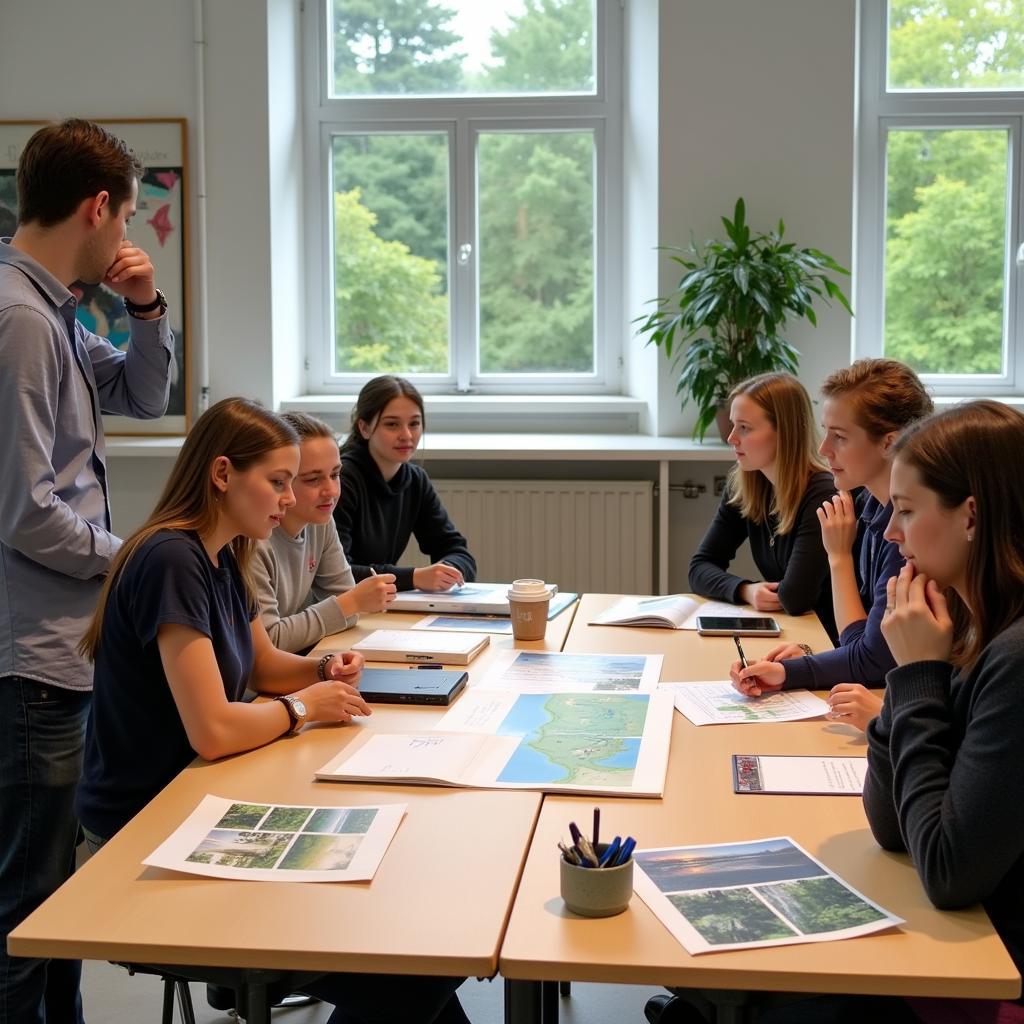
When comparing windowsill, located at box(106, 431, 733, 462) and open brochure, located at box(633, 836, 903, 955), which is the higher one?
windowsill, located at box(106, 431, 733, 462)

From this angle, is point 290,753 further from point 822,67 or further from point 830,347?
point 822,67

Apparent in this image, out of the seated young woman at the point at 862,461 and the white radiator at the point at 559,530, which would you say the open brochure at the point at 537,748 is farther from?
the white radiator at the point at 559,530

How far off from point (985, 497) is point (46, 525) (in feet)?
4.59

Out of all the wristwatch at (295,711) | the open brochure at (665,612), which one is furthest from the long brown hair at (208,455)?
the open brochure at (665,612)

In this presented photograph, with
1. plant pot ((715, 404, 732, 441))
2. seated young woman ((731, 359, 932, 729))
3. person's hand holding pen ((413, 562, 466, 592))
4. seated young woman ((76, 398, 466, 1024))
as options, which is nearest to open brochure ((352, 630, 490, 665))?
seated young woman ((76, 398, 466, 1024))

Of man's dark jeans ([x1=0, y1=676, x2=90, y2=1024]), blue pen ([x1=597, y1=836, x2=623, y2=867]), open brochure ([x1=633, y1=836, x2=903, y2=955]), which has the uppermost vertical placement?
blue pen ([x1=597, y1=836, x2=623, y2=867])

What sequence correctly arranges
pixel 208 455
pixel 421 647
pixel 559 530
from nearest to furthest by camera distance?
pixel 208 455 < pixel 421 647 < pixel 559 530

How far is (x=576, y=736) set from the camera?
6.15ft

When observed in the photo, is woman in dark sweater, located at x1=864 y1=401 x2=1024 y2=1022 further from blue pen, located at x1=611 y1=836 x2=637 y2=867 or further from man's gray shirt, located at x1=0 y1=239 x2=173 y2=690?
man's gray shirt, located at x1=0 y1=239 x2=173 y2=690

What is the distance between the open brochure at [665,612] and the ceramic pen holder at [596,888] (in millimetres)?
1478

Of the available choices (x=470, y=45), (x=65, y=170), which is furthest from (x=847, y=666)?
(x=470, y=45)

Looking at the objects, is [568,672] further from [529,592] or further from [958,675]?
[958,675]

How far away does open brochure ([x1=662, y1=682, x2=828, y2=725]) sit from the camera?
201cm

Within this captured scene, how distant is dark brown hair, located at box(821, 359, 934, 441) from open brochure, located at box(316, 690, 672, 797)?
2.81 feet
